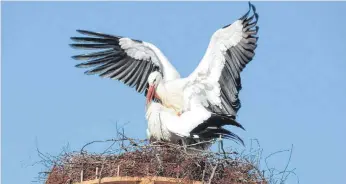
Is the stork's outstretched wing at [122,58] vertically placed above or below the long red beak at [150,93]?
above

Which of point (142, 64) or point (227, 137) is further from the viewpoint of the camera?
point (142, 64)

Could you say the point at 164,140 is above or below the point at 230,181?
above

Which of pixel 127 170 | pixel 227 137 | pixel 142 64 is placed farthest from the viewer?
pixel 142 64

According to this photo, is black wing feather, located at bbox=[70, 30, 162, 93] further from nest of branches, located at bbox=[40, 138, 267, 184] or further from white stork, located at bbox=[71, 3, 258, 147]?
nest of branches, located at bbox=[40, 138, 267, 184]

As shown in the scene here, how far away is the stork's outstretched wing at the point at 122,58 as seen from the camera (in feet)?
34.2

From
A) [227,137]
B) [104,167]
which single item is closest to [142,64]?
[227,137]

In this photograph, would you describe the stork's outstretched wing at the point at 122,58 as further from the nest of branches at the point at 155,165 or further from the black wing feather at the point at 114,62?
the nest of branches at the point at 155,165

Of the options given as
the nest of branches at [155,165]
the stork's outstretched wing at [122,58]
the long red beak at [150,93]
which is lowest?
the nest of branches at [155,165]

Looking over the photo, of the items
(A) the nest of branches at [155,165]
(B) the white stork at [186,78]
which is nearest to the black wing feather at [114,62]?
(B) the white stork at [186,78]

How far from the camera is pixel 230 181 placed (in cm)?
815

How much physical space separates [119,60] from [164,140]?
60.1 inches

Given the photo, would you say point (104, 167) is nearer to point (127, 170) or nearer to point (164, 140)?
point (127, 170)

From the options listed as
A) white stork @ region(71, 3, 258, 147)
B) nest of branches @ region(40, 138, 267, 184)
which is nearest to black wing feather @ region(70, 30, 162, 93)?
white stork @ region(71, 3, 258, 147)

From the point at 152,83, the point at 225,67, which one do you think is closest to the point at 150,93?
the point at 152,83
